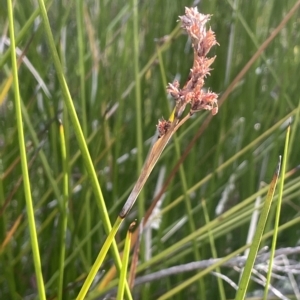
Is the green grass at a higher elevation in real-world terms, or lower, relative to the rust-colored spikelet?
lower

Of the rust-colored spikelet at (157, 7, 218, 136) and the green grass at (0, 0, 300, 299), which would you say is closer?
the rust-colored spikelet at (157, 7, 218, 136)

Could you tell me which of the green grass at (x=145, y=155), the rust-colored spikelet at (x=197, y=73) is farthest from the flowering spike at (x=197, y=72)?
the green grass at (x=145, y=155)

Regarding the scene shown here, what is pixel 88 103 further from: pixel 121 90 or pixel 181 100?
pixel 181 100

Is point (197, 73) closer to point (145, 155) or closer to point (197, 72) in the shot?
point (197, 72)

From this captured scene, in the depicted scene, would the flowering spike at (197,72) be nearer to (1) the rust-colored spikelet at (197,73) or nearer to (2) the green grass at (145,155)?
(1) the rust-colored spikelet at (197,73)

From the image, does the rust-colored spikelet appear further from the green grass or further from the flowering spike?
the green grass

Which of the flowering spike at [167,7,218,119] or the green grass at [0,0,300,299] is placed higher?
the flowering spike at [167,7,218,119]

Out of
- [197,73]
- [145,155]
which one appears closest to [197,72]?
[197,73]

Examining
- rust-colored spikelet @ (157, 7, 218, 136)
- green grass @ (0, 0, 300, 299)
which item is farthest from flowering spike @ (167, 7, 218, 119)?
green grass @ (0, 0, 300, 299)
